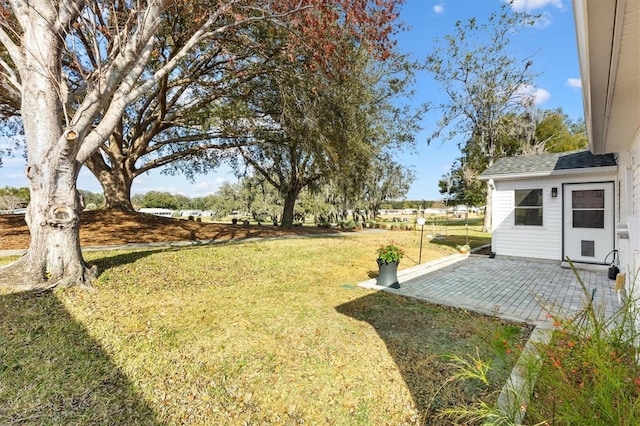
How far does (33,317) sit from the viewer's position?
3.37 m

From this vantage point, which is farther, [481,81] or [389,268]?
[481,81]

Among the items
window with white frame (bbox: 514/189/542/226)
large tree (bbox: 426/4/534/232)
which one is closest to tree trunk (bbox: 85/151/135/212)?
window with white frame (bbox: 514/189/542/226)

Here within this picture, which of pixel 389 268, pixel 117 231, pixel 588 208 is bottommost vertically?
pixel 389 268

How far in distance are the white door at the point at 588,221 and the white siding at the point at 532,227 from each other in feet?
0.59

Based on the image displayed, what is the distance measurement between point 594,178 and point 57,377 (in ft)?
35.1

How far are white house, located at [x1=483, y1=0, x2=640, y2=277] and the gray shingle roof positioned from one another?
0.03 metres

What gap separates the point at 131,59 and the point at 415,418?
232 inches

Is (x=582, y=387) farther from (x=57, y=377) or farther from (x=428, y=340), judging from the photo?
(x=57, y=377)

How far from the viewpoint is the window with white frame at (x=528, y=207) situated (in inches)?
335

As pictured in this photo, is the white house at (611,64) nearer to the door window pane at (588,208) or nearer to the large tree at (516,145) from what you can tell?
the door window pane at (588,208)

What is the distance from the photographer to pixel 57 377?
257cm

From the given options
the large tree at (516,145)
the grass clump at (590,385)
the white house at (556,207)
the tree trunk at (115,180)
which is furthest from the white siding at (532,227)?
the tree trunk at (115,180)

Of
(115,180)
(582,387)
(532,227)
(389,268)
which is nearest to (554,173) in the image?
(532,227)

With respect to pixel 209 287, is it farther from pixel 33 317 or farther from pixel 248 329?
pixel 33 317
